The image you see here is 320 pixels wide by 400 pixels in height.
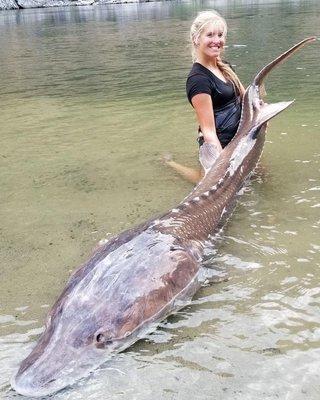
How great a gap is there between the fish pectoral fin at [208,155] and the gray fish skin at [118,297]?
1062mm

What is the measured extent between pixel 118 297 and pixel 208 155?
2.56m

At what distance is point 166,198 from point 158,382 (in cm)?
280

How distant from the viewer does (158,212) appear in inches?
207

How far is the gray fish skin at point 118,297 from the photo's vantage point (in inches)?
115

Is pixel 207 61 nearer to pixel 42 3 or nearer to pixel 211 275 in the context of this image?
pixel 211 275

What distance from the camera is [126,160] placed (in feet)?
23.0

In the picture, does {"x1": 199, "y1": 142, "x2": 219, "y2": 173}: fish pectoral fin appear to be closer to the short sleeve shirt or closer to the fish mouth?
the short sleeve shirt

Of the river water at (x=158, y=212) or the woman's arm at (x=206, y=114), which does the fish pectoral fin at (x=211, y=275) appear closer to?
the river water at (x=158, y=212)

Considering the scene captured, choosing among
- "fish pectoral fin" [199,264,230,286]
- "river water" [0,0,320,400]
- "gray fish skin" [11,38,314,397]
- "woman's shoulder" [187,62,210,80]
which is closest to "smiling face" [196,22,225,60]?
"woman's shoulder" [187,62,210,80]

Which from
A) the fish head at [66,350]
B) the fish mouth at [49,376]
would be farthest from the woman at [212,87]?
the fish mouth at [49,376]

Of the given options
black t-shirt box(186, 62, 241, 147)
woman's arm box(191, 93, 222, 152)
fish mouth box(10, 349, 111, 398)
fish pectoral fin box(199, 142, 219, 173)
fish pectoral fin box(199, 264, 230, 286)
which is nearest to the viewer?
fish mouth box(10, 349, 111, 398)

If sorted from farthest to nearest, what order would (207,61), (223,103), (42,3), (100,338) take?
(42,3)
(223,103)
(207,61)
(100,338)

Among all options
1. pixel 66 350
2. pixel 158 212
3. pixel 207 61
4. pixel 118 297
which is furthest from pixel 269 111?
pixel 66 350

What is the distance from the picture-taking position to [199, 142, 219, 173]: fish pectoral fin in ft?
17.9
